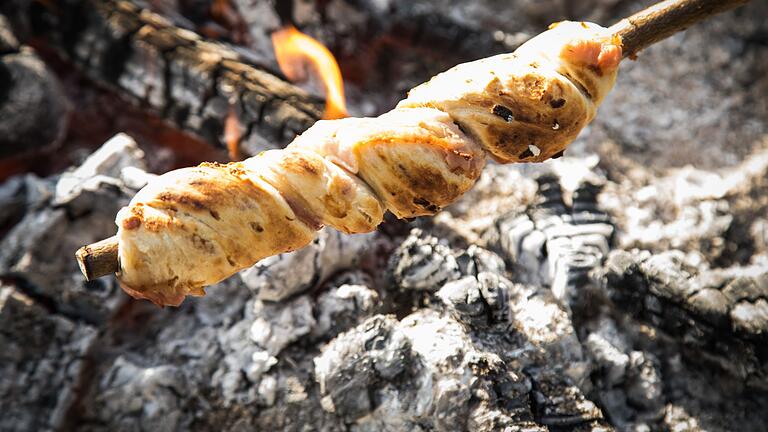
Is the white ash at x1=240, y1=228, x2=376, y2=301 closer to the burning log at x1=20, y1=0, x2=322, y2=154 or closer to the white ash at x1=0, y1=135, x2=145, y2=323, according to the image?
the burning log at x1=20, y1=0, x2=322, y2=154

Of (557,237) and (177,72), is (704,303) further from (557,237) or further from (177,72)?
(177,72)

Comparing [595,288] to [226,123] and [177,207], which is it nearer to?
[177,207]

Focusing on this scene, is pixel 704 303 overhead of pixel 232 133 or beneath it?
overhead

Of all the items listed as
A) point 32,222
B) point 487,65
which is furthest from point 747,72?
point 32,222

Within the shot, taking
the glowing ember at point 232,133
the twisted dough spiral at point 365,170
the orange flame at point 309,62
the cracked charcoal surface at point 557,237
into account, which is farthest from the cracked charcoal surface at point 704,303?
the glowing ember at point 232,133

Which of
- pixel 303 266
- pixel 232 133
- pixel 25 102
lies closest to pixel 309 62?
pixel 232 133

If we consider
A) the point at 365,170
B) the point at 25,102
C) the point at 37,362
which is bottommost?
the point at 37,362

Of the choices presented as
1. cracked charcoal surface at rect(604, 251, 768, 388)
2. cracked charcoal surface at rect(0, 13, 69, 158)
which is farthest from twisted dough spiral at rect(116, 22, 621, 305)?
cracked charcoal surface at rect(0, 13, 69, 158)
